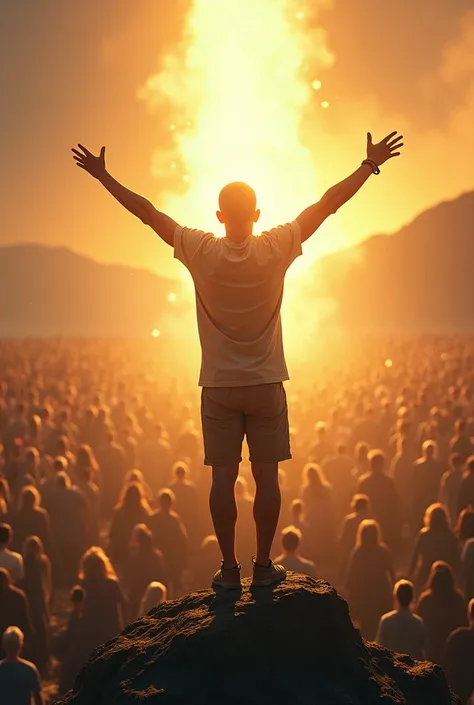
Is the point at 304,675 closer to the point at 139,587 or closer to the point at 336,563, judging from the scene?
the point at 139,587

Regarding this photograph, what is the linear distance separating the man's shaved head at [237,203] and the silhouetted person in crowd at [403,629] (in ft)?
15.0

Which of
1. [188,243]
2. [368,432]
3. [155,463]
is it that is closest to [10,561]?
[188,243]

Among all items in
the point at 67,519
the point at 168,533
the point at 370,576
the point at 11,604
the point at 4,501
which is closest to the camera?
the point at 11,604

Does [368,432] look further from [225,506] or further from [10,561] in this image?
[225,506]

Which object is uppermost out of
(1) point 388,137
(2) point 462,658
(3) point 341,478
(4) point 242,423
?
(1) point 388,137

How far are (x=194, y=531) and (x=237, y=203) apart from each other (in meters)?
8.96

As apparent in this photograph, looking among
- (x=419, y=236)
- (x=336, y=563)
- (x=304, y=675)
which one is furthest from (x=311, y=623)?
(x=419, y=236)

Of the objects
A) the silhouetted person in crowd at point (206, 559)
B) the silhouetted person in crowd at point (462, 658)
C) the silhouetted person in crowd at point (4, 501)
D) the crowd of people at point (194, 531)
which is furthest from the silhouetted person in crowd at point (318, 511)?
A: the silhouetted person in crowd at point (462, 658)

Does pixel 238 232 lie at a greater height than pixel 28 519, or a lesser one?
greater

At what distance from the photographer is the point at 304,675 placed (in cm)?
422

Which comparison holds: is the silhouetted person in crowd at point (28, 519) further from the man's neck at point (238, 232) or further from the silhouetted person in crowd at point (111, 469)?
the man's neck at point (238, 232)

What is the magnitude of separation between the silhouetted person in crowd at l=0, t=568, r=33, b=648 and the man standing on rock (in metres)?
4.99

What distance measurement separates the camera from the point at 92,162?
5.02 meters

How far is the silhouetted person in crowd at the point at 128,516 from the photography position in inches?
472
